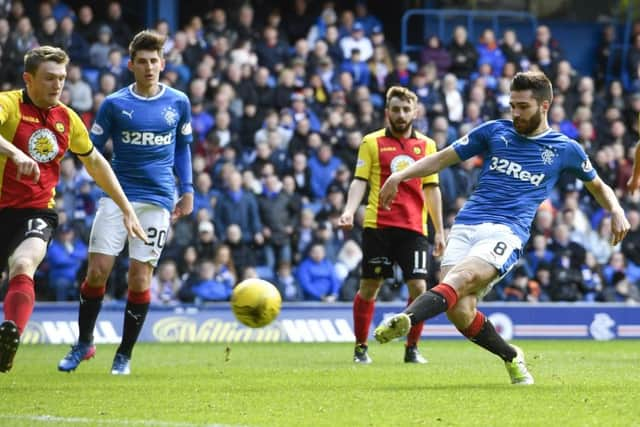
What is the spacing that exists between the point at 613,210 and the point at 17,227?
4190 mm

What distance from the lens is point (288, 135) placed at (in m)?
21.4

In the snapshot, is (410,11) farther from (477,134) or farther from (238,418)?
(238,418)

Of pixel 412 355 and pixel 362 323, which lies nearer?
pixel 412 355

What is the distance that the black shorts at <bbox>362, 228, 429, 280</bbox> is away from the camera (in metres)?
12.8

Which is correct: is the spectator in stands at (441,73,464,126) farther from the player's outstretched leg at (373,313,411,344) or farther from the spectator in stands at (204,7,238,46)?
the player's outstretched leg at (373,313,411,344)

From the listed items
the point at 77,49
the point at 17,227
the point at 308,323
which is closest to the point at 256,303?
the point at 17,227

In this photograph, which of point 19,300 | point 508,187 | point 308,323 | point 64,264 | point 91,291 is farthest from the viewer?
point 64,264

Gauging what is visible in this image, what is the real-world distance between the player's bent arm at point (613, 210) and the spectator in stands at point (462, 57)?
14.7 metres

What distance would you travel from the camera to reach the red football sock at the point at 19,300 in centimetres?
890

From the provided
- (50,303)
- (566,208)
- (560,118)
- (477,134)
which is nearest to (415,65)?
(560,118)

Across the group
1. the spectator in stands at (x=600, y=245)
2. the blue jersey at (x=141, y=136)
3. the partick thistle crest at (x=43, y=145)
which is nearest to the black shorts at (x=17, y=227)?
the partick thistle crest at (x=43, y=145)

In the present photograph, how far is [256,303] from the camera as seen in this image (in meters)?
10.9

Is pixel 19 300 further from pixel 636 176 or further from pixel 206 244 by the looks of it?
pixel 206 244

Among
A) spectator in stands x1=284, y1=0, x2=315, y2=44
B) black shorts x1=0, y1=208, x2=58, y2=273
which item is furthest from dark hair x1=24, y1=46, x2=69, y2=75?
spectator in stands x1=284, y1=0, x2=315, y2=44
